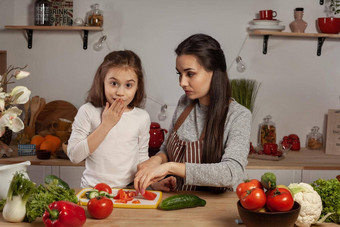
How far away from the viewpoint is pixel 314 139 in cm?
390

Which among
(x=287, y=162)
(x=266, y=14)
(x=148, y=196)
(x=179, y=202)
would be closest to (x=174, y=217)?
(x=179, y=202)

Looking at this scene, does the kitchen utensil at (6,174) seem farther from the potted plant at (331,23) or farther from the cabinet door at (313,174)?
the potted plant at (331,23)

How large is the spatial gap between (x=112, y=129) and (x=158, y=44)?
1.67 meters

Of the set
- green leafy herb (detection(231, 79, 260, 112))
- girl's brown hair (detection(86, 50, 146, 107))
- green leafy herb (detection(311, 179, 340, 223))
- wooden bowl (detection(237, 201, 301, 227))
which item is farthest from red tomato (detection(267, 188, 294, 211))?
green leafy herb (detection(231, 79, 260, 112))

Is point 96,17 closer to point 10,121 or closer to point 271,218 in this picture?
point 10,121

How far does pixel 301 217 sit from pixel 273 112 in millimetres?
2380

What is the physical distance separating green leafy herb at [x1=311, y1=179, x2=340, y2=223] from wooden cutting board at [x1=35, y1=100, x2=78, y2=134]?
2411mm

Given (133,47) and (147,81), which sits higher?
(133,47)

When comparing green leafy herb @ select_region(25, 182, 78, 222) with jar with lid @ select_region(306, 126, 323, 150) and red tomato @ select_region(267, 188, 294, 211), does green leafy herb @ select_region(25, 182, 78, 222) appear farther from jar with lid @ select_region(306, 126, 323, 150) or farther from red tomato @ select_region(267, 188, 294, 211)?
jar with lid @ select_region(306, 126, 323, 150)

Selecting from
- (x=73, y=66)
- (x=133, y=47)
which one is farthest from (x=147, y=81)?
(x=73, y=66)

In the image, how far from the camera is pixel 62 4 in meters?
3.67

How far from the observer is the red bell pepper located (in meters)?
1.50

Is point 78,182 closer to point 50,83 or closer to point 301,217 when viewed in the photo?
point 50,83

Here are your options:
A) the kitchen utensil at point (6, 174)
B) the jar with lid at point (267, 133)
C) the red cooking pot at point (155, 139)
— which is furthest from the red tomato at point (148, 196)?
the jar with lid at point (267, 133)
